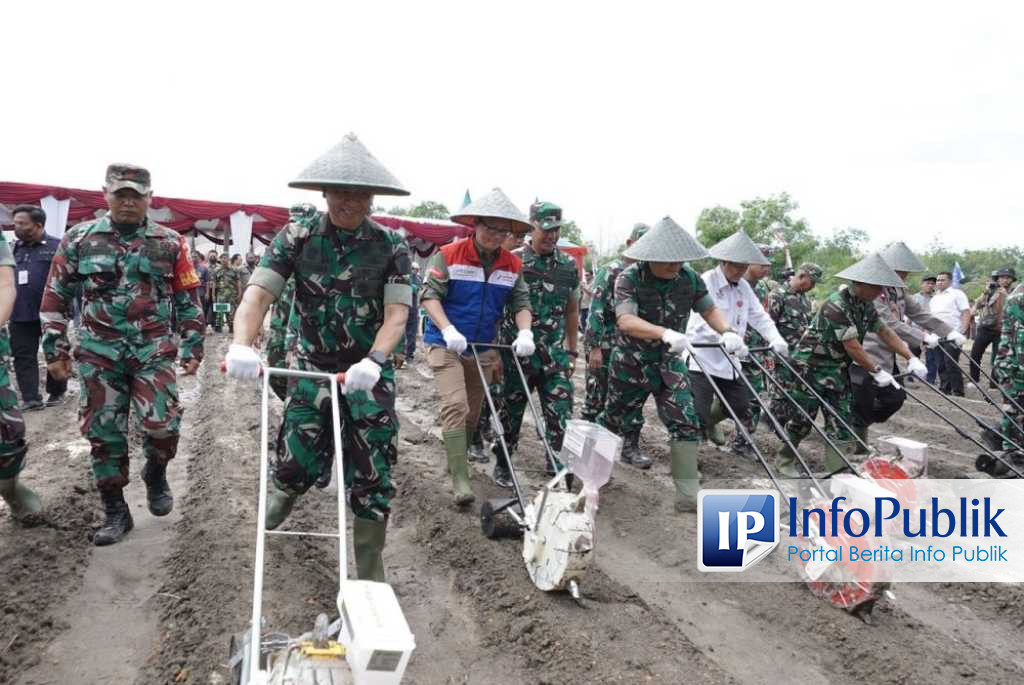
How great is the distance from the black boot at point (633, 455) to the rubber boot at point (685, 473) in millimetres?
1217

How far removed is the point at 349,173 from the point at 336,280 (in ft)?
1.69

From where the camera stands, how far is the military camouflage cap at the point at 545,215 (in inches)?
229

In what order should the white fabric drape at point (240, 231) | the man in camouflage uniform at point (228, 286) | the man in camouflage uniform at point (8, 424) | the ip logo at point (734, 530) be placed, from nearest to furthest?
1. the man in camouflage uniform at point (8, 424)
2. the ip logo at point (734, 530)
3. the man in camouflage uniform at point (228, 286)
4. the white fabric drape at point (240, 231)

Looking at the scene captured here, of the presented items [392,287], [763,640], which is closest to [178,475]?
[392,287]

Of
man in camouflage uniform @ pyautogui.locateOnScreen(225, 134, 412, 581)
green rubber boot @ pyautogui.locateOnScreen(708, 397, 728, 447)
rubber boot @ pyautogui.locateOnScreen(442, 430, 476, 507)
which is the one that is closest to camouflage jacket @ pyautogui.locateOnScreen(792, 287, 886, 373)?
green rubber boot @ pyautogui.locateOnScreen(708, 397, 728, 447)

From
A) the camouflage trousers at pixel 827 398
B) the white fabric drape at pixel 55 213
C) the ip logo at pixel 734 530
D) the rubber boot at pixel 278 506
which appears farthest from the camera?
the white fabric drape at pixel 55 213

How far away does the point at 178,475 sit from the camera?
592 centimetres

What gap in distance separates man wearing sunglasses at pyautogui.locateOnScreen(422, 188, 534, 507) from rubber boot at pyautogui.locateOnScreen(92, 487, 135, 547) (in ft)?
6.64

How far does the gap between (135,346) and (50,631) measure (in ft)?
5.10

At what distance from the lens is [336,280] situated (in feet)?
11.4

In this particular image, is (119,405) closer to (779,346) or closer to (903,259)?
(779,346)

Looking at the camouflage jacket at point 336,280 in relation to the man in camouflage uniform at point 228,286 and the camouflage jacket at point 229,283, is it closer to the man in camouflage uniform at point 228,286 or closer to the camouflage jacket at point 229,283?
the man in camouflage uniform at point 228,286

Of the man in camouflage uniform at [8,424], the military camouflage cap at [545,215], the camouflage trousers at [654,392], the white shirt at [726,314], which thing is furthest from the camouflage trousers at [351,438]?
the white shirt at [726,314]

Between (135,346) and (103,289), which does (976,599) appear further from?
(103,289)
